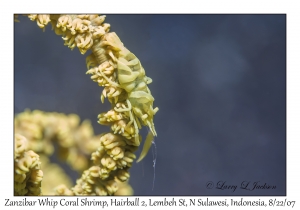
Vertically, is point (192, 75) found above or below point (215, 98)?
above

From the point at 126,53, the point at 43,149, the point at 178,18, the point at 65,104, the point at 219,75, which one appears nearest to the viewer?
the point at 126,53

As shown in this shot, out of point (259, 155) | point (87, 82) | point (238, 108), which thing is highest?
point (87, 82)

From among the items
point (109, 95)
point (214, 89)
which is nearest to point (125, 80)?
point (109, 95)

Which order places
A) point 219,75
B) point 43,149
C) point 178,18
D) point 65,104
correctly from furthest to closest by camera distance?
point 219,75
point 178,18
point 65,104
point 43,149

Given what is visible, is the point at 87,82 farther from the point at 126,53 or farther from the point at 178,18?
the point at 126,53

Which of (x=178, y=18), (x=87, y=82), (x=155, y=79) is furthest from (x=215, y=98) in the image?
(x=87, y=82)

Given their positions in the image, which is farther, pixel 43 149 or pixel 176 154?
pixel 176 154

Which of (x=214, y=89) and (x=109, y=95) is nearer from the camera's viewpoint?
(x=109, y=95)

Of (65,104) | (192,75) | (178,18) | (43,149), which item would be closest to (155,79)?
(192,75)

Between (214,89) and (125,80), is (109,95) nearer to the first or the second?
(125,80)
